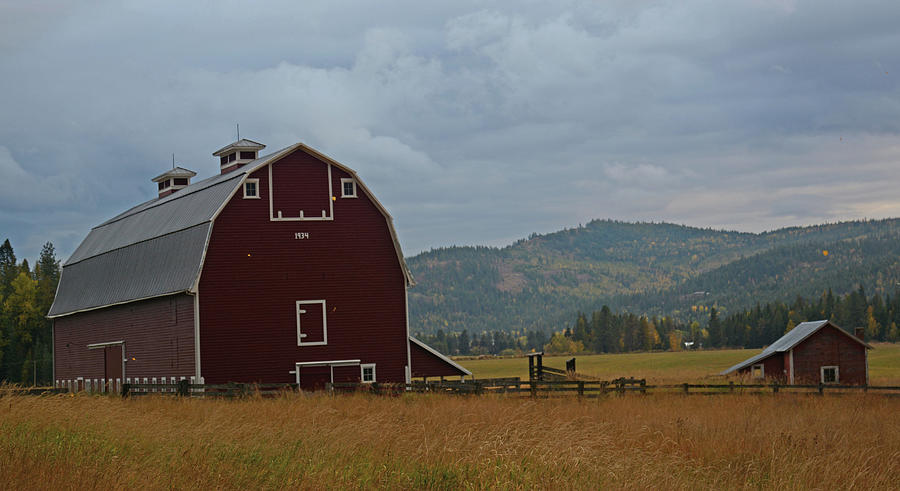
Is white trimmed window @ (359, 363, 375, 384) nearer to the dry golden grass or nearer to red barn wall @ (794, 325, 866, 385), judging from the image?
the dry golden grass

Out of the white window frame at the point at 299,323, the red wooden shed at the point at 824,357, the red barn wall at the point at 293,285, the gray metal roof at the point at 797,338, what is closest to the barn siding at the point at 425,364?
the red barn wall at the point at 293,285

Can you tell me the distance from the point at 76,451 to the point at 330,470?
10.6 ft

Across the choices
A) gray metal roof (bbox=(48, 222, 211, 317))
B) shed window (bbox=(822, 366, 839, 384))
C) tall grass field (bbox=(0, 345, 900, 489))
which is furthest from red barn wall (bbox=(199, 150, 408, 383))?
shed window (bbox=(822, 366, 839, 384))

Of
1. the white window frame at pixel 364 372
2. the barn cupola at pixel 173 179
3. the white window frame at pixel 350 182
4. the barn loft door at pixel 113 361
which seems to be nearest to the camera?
the white window frame at pixel 364 372

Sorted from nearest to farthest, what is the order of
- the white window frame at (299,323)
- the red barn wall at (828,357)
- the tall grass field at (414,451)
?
1. the tall grass field at (414,451)
2. the white window frame at (299,323)
3. the red barn wall at (828,357)

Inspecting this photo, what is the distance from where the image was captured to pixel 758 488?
12.2m

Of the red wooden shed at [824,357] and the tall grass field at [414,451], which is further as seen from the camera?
the red wooden shed at [824,357]

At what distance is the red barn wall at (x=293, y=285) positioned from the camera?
3272cm

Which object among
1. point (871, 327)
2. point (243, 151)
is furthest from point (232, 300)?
point (871, 327)

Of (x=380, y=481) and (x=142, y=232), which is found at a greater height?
(x=142, y=232)

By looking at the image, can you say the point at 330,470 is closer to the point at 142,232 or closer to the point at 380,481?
the point at 380,481

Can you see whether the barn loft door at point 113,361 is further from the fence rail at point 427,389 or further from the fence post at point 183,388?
the fence post at point 183,388

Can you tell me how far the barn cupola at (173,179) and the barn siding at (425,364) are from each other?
19416mm

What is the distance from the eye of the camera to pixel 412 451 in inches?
499
